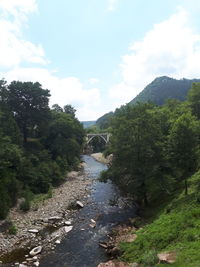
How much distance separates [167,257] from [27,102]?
43.8m

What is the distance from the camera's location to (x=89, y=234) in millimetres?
27125

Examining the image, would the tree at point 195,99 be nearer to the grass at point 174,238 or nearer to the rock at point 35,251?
the grass at point 174,238

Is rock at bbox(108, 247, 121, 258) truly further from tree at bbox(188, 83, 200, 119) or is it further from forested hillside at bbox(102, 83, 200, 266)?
tree at bbox(188, 83, 200, 119)

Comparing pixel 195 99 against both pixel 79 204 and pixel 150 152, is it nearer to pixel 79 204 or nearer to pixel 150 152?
pixel 150 152

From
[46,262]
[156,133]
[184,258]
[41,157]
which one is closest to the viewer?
[184,258]

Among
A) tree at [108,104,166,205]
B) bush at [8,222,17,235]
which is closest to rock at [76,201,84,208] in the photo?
tree at [108,104,166,205]

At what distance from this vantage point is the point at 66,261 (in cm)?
2200

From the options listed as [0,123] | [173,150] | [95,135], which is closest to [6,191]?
[0,123]

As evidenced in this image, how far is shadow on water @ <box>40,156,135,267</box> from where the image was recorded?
22047 millimetres

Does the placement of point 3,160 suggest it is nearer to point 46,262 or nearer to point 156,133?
point 46,262

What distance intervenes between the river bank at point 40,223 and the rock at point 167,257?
1082 centimetres

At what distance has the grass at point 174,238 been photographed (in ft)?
56.2

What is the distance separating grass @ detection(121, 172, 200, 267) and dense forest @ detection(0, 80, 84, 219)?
52.9 feet

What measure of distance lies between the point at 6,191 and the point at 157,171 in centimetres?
1782
